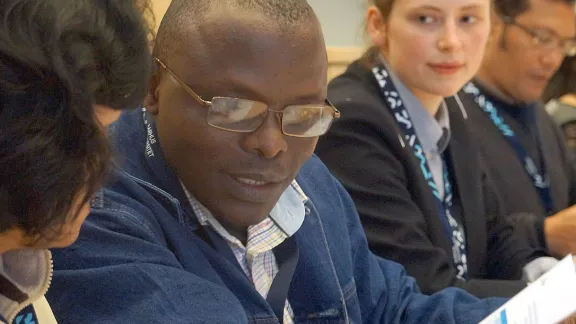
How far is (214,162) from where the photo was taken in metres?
1.00

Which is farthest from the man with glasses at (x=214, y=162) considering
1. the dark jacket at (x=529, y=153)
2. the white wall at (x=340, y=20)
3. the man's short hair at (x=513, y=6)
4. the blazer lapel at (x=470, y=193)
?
Result: the white wall at (x=340, y=20)

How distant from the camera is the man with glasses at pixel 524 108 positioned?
6.59ft

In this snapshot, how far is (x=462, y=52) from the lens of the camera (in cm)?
170

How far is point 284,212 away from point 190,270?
0.69ft

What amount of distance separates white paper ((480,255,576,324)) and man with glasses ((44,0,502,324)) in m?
0.33

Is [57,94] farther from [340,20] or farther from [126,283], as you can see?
[340,20]

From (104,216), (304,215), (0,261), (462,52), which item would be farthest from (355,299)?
(462,52)

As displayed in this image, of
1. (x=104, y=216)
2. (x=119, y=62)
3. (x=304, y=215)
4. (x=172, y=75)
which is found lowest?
(x=304, y=215)

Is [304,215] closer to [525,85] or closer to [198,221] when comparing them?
[198,221]

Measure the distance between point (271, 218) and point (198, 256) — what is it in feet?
0.51

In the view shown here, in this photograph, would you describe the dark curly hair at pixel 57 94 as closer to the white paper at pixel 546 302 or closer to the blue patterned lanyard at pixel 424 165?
the white paper at pixel 546 302

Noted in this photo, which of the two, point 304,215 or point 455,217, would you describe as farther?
point 455,217

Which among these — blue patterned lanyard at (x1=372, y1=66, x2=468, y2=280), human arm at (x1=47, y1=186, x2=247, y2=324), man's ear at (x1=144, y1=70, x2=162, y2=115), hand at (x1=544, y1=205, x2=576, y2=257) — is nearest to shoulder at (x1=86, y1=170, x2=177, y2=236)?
human arm at (x1=47, y1=186, x2=247, y2=324)

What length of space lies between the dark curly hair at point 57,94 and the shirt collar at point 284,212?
1.05ft
